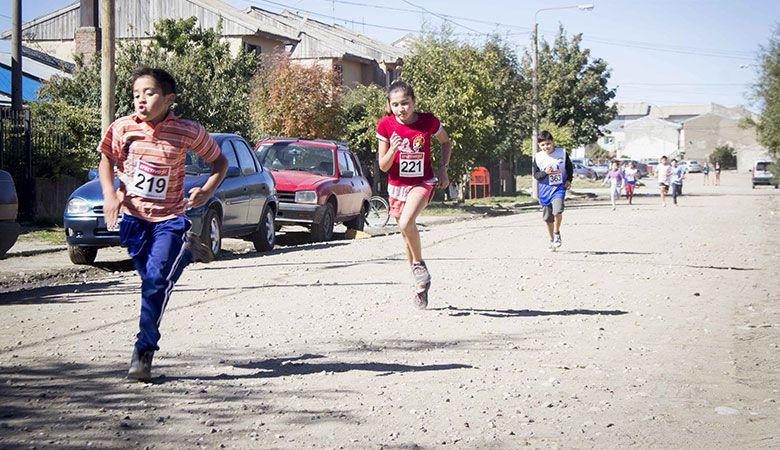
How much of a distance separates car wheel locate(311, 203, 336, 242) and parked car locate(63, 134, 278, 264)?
1865 millimetres

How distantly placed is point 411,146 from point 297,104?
24.5 m

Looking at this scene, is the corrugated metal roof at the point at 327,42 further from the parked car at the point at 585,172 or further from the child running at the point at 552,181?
the child running at the point at 552,181

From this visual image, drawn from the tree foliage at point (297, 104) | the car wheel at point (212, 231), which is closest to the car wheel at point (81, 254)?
the car wheel at point (212, 231)

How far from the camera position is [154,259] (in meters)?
6.40

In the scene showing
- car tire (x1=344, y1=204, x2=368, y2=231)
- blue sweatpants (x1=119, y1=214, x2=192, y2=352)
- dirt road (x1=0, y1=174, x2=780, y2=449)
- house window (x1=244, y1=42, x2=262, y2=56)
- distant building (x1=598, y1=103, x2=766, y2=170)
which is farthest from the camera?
distant building (x1=598, y1=103, x2=766, y2=170)

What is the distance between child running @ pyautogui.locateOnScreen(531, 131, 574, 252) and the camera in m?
16.6

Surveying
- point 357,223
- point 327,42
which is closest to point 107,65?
point 357,223

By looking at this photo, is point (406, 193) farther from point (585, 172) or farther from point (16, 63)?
point (585, 172)

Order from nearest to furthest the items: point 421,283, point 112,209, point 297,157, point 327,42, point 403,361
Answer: point 112,209 < point 403,361 < point 421,283 < point 297,157 < point 327,42

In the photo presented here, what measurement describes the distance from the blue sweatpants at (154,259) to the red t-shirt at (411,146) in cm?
332

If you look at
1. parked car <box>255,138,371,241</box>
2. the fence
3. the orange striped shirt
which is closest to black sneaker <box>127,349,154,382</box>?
the orange striped shirt

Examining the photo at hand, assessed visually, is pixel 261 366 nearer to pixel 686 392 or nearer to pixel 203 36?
pixel 686 392

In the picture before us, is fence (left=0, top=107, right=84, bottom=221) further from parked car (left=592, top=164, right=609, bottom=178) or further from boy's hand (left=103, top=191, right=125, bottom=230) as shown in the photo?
parked car (left=592, top=164, right=609, bottom=178)

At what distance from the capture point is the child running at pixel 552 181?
16578 millimetres
